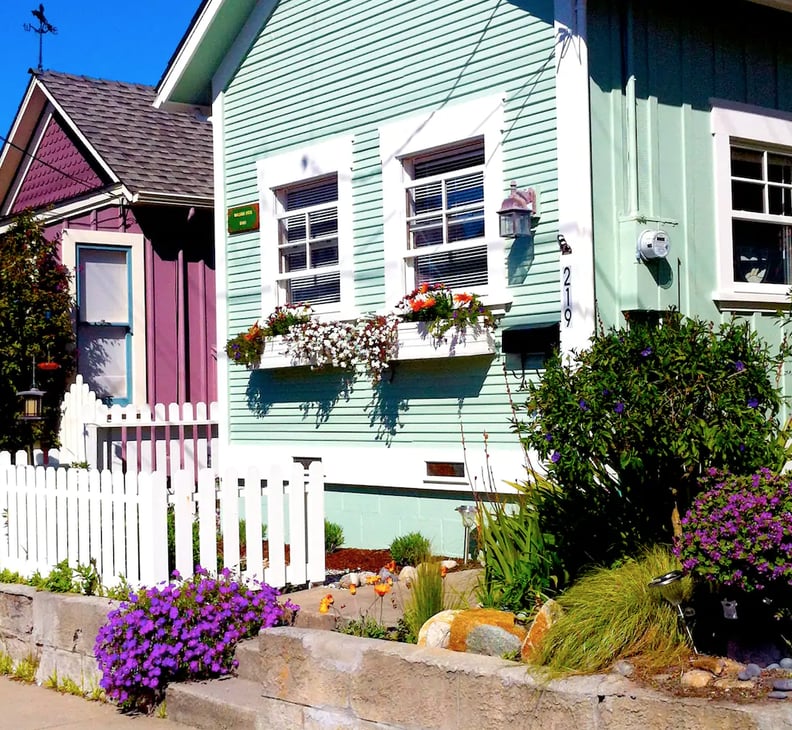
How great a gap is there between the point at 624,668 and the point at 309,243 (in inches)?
248

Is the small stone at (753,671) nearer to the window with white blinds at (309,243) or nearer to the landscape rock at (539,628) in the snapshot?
the landscape rock at (539,628)

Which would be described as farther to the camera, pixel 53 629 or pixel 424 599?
pixel 53 629

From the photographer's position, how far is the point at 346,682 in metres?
5.84

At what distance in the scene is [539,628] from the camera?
5547 mm

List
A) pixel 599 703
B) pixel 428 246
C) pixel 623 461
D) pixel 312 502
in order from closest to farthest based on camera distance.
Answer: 1. pixel 599 703
2. pixel 623 461
3. pixel 312 502
4. pixel 428 246

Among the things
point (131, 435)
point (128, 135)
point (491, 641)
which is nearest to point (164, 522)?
point (491, 641)

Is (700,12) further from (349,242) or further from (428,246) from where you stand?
(349,242)

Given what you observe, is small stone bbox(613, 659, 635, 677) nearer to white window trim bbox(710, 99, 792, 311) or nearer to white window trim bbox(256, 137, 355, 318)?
white window trim bbox(710, 99, 792, 311)

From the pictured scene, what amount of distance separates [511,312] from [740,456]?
123 inches

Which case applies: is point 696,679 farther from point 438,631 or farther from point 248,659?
point 248,659

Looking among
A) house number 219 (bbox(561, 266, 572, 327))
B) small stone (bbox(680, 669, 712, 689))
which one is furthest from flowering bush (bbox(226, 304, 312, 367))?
small stone (bbox(680, 669, 712, 689))

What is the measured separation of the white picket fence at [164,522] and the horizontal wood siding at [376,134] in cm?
162

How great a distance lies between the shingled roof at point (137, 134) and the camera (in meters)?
13.9

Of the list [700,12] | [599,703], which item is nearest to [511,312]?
[700,12]
